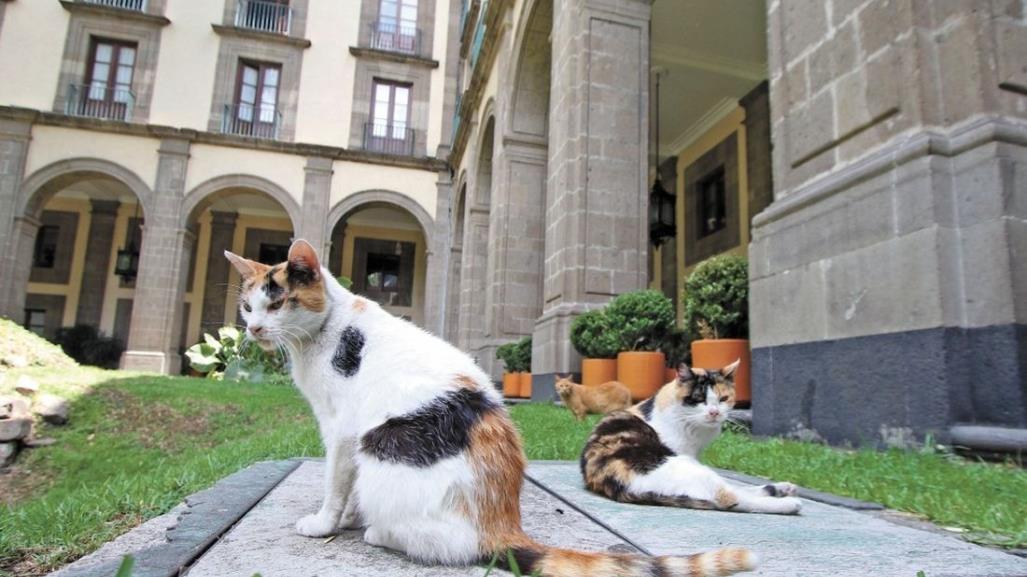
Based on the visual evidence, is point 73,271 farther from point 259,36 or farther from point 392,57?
point 392,57

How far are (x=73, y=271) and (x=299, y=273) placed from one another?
2215cm

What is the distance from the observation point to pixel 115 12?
15891 millimetres

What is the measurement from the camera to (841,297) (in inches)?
127

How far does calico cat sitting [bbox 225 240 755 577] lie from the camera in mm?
1267

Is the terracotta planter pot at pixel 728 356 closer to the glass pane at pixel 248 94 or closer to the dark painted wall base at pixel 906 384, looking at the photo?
the dark painted wall base at pixel 906 384

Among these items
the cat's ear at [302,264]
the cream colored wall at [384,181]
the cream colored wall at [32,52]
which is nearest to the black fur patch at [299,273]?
the cat's ear at [302,264]

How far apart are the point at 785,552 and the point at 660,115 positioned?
12.4 m

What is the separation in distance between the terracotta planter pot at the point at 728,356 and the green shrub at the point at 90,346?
18.0 metres

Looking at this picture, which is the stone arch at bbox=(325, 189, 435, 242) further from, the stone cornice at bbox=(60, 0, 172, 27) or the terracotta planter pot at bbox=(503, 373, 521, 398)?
the terracotta planter pot at bbox=(503, 373, 521, 398)

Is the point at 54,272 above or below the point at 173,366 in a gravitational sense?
above

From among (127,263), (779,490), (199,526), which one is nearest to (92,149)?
(127,263)

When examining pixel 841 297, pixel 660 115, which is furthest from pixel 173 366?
pixel 841 297

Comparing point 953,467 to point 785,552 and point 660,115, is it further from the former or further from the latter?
point 660,115

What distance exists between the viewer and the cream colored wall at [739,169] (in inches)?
435
